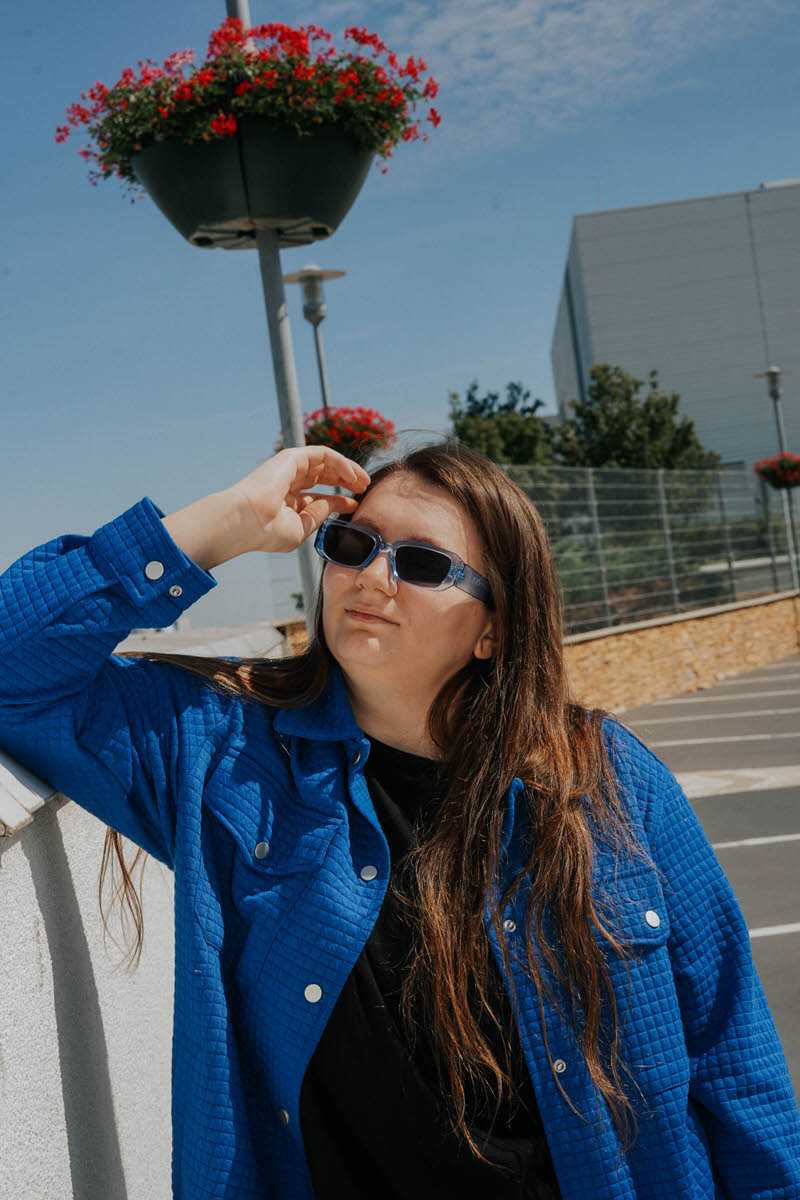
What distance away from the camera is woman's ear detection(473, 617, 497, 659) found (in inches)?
79.7

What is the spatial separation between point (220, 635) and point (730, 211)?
4205 cm

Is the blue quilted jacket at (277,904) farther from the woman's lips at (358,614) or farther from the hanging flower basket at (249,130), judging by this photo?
the hanging flower basket at (249,130)

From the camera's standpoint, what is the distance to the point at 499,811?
1.78 meters

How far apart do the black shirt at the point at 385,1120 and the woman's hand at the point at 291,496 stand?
670mm

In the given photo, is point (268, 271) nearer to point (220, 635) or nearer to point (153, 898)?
point (220, 635)

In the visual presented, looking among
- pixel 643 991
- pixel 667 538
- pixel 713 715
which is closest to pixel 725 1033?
pixel 643 991

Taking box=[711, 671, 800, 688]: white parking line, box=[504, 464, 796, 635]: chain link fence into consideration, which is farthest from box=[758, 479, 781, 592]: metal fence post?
box=[711, 671, 800, 688]: white parking line

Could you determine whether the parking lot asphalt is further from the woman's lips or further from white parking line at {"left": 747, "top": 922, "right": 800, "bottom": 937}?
the woman's lips

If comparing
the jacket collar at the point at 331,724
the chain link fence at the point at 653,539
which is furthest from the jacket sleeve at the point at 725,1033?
the chain link fence at the point at 653,539

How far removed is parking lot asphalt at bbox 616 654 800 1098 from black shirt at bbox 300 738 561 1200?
715 millimetres

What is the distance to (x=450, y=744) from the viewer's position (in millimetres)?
1923

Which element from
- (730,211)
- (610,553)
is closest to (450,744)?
(610,553)

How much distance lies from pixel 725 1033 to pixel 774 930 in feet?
11.0

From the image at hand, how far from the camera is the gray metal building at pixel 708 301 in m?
40.9
